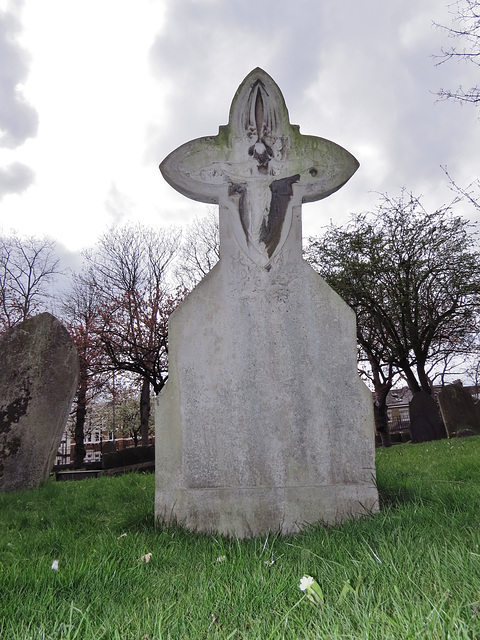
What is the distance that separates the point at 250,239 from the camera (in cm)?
384

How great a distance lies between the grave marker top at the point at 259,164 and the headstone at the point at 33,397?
3917 millimetres

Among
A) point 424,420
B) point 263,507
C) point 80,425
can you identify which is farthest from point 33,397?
point 80,425

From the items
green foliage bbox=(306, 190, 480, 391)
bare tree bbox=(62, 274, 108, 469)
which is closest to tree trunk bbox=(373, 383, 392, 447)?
green foliage bbox=(306, 190, 480, 391)

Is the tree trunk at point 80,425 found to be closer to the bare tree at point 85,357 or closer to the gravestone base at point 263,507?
the bare tree at point 85,357

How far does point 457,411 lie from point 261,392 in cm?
1207

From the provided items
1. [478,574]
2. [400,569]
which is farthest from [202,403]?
[478,574]

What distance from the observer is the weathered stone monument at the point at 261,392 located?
3.38m

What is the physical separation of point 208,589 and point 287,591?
1.10 ft

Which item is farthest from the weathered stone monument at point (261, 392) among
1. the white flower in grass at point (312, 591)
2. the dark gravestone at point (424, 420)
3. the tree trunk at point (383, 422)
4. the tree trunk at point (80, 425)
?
the tree trunk at point (80, 425)

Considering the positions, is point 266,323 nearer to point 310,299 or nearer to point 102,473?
point 310,299

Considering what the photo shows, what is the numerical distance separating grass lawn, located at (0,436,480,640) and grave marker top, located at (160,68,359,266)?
7.77ft

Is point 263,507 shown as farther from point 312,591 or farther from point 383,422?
point 383,422

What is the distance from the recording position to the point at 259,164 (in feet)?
13.1

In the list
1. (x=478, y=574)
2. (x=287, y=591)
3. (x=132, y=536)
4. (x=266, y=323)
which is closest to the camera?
(x=478, y=574)
